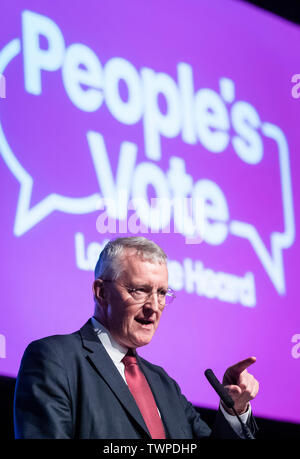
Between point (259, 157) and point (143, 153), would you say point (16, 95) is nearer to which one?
point (143, 153)

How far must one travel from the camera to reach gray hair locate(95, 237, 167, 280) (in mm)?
2742

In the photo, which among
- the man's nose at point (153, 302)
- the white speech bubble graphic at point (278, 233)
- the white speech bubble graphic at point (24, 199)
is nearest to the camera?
the man's nose at point (153, 302)

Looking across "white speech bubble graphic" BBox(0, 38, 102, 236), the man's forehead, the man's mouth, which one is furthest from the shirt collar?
"white speech bubble graphic" BBox(0, 38, 102, 236)

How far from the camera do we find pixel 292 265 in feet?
13.5

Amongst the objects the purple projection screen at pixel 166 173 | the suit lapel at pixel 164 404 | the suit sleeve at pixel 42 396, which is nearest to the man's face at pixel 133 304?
the suit lapel at pixel 164 404

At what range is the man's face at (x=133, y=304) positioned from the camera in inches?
106

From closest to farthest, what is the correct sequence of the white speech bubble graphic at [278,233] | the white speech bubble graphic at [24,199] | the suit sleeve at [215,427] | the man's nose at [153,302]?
1. the suit sleeve at [215,427]
2. the man's nose at [153,302]
3. the white speech bubble graphic at [24,199]
4. the white speech bubble graphic at [278,233]

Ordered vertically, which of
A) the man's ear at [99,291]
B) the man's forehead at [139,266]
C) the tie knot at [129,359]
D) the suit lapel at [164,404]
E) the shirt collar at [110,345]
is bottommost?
the suit lapel at [164,404]

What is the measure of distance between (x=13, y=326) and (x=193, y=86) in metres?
1.64

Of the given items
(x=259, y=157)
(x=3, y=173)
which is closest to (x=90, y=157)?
(x=3, y=173)

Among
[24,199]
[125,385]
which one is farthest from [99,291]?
[24,199]

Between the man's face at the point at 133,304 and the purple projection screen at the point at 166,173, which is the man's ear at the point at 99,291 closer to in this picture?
the man's face at the point at 133,304

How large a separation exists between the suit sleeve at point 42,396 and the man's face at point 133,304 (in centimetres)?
29

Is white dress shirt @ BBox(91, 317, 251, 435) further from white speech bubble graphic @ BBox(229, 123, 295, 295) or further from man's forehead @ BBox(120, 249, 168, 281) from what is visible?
white speech bubble graphic @ BBox(229, 123, 295, 295)
